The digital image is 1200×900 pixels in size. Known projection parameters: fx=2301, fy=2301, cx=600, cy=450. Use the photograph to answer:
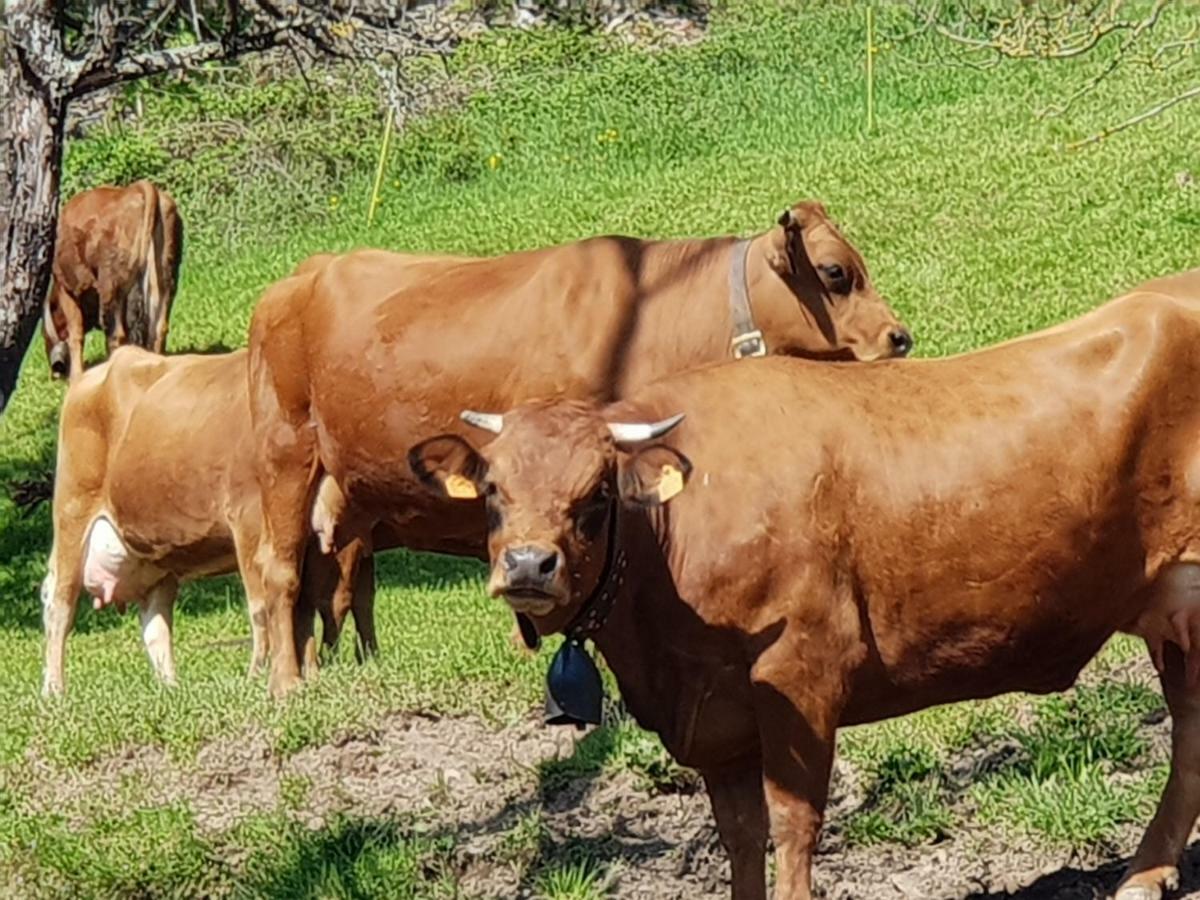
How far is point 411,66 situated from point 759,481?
21755mm

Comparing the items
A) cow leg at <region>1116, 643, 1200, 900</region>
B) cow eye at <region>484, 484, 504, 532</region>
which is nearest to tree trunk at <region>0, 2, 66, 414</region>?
cow eye at <region>484, 484, 504, 532</region>

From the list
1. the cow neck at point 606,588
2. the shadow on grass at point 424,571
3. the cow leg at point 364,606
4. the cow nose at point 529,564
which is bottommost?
the shadow on grass at point 424,571

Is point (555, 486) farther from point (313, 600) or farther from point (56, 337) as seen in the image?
point (56, 337)

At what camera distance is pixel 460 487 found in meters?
6.40

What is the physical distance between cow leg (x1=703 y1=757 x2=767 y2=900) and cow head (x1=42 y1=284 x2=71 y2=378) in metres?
16.6

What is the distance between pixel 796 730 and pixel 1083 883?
1.35 metres

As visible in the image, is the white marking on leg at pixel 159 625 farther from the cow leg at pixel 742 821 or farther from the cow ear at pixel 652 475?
the cow ear at pixel 652 475

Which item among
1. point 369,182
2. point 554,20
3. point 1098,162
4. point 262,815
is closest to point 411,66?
point 369,182

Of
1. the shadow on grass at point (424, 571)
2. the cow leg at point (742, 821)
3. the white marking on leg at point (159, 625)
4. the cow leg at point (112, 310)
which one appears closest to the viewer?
the cow leg at point (742, 821)

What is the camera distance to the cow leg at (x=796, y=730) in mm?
6484

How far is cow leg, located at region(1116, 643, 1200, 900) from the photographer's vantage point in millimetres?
6938

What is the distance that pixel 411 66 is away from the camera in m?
27.6

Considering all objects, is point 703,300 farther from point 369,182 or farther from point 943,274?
point 369,182

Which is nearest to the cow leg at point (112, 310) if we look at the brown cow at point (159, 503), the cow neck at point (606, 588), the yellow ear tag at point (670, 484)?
the brown cow at point (159, 503)
